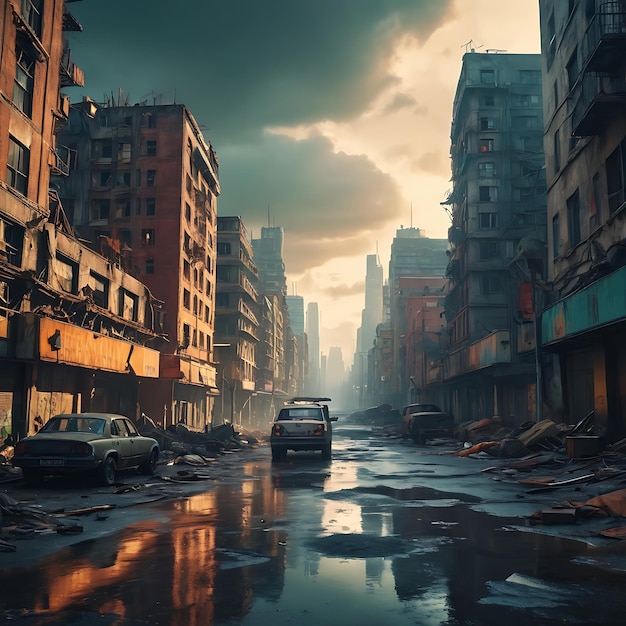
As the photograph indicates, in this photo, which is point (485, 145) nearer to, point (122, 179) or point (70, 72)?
point (122, 179)

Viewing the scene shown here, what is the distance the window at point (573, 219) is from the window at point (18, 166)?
71.0 ft

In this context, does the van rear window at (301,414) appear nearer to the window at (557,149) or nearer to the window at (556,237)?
the window at (556,237)

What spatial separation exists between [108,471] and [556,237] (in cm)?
2166

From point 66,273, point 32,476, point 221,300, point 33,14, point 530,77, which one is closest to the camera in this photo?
point 32,476

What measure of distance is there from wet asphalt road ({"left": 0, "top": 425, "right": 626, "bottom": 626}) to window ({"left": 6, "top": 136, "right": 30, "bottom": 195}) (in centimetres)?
1721

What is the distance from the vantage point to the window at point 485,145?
5960 cm

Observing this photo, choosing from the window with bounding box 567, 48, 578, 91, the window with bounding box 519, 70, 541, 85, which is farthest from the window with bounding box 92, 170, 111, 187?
the window with bounding box 519, 70, 541, 85

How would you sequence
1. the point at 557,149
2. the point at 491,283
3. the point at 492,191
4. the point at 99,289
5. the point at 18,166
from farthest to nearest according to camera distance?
1. the point at 492,191
2. the point at 491,283
3. the point at 99,289
4. the point at 557,149
5. the point at 18,166

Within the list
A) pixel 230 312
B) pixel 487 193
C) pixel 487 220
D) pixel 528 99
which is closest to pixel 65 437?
pixel 487 220

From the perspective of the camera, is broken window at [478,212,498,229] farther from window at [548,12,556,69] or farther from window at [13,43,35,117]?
window at [13,43,35,117]

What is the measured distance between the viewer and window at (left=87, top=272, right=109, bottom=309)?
33781 mm

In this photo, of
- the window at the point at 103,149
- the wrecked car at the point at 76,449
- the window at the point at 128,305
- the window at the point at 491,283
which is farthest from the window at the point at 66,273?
the window at the point at 491,283

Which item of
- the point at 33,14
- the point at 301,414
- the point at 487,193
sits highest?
the point at 487,193

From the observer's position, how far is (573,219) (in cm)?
2573
